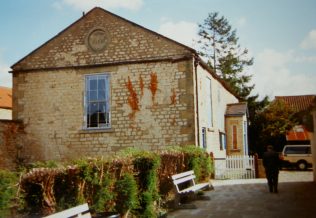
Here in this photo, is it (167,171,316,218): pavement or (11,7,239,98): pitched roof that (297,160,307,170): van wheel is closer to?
(11,7,239,98): pitched roof

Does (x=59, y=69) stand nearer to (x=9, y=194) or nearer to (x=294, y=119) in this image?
(x=9, y=194)

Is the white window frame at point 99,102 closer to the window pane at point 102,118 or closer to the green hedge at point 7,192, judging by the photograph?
the window pane at point 102,118

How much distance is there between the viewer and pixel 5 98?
5009 cm

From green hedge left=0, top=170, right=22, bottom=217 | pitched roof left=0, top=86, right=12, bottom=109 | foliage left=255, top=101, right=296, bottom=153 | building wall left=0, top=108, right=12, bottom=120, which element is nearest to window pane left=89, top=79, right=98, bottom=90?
green hedge left=0, top=170, right=22, bottom=217

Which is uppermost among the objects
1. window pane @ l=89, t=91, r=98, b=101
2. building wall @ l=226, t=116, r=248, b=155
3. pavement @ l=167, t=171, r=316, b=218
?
window pane @ l=89, t=91, r=98, b=101

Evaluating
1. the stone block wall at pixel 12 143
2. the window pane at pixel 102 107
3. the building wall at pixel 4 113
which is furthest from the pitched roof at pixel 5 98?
the window pane at pixel 102 107

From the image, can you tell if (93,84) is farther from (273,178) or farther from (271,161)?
(273,178)

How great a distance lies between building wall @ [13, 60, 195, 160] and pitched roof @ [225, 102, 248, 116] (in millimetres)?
10504

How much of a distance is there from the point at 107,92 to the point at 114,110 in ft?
3.30

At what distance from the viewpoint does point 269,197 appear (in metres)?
12.8

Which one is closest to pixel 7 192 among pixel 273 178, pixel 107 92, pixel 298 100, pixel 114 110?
pixel 273 178

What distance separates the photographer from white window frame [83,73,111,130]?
18.6 m

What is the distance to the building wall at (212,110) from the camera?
19.4m

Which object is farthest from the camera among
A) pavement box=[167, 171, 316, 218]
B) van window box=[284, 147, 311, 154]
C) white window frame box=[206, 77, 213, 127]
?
van window box=[284, 147, 311, 154]
